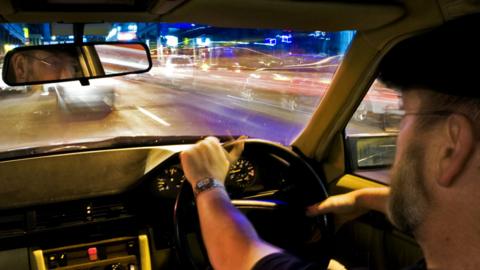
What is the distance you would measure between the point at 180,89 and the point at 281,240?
19548mm

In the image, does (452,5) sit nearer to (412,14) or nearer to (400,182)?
(412,14)

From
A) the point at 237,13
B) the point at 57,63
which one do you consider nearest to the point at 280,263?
the point at 237,13

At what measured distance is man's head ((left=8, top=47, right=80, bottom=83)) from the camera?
3123 mm

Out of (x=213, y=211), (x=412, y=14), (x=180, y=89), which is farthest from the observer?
(x=180, y=89)

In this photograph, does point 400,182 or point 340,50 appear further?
point 340,50

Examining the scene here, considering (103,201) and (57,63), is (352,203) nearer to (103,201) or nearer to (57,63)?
(103,201)

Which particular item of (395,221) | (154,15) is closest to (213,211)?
(395,221)

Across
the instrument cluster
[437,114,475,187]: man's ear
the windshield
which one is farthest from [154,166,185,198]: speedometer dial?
[437,114,475,187]: man's ear

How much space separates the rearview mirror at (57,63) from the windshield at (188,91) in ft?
0.22

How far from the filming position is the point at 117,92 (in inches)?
879

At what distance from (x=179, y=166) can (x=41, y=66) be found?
3.72 ft

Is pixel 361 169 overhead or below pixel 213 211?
below

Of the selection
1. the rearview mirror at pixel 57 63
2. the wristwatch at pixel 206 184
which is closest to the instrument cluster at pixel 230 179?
the rearview mirror at pixel 57 63

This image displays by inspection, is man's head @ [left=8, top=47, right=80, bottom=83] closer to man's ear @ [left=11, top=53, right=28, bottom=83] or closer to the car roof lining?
man's ear @ [left=11, top=53, right=28, bottom=83]
